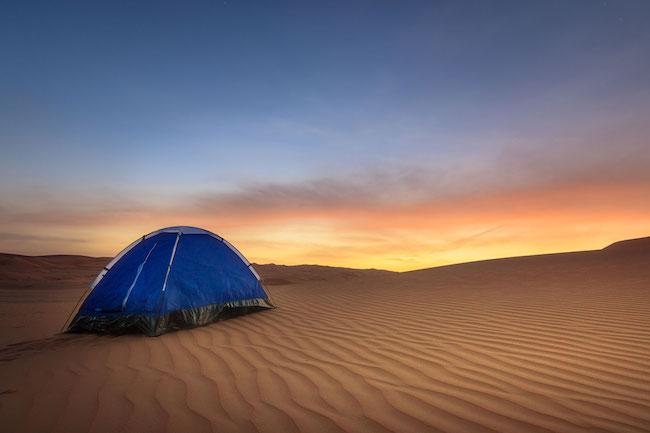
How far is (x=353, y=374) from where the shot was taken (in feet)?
12.3

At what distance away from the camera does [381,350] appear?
15.3ft

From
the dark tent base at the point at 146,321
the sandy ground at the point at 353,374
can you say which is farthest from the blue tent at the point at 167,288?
the sandy ground at the point at 353,374

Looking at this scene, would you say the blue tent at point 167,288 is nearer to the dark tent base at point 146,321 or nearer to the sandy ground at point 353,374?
the dark tent base at point 146,321

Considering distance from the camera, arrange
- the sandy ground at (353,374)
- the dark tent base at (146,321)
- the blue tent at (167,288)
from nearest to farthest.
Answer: the sandy ground at (353,374) → the dark tent base at (146,321) → the blue tent at (167,288)

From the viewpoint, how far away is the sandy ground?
2783mm

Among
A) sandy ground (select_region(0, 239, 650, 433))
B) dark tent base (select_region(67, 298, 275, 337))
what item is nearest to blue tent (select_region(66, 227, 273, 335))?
dark tent base (select_region(67, 298, 275, 337))

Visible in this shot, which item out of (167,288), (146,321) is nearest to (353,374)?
(146,321)

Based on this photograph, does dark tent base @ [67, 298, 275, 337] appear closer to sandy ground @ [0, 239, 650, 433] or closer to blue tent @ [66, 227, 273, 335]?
blue tent @ [66, 227, 273, 335]

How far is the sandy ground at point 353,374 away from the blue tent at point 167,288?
35 cm

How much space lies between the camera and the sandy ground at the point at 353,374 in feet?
9.13

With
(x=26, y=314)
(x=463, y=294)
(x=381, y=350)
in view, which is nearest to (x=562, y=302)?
(x=463, y=294)

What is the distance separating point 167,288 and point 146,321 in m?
0.61

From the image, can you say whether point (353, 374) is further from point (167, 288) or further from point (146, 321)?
point (167, 288)

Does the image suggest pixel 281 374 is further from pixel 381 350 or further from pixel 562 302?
pixel 562 302
